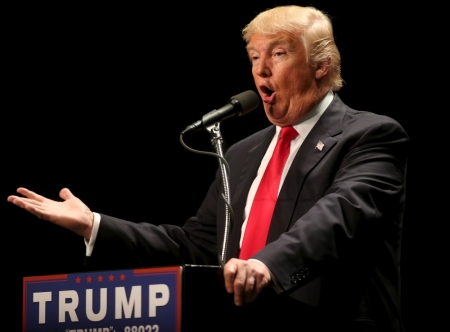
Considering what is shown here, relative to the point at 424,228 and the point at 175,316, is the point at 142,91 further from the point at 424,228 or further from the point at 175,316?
the point at 175,316

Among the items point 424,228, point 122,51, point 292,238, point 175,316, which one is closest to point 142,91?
point 122,51

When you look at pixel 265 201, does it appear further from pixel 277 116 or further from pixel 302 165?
pixel 277 116

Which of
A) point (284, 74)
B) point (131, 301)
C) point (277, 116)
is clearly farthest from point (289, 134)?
point (131, 301)

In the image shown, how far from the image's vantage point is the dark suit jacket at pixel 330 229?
1.93m

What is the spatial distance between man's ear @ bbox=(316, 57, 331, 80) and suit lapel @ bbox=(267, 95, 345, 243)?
230 mm

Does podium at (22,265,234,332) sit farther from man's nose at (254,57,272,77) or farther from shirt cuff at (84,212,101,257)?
man's nose at (254,57,272,77)

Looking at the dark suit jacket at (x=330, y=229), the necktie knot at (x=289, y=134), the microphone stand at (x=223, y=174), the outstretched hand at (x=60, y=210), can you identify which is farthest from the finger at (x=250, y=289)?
the necktie knot at (x=289, y=134)

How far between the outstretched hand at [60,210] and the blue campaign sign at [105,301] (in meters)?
0.34

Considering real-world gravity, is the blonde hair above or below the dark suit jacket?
above

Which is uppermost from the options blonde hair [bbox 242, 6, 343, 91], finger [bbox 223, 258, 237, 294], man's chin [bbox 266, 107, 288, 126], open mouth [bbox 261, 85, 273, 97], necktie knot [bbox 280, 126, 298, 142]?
blonde hair [bbox 242, 6, 343, 91]

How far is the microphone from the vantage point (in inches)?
83.6

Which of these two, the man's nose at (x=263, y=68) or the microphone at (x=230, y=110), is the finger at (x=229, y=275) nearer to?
the microphone at (x=230, y=110)

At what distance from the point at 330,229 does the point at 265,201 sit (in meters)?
0.51

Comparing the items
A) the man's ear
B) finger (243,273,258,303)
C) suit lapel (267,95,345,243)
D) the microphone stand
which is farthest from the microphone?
finger (243,273,258,303)
